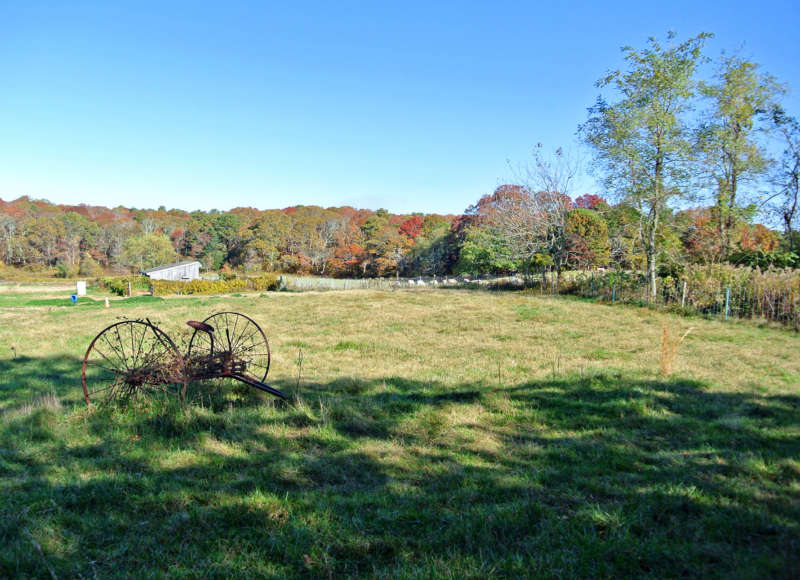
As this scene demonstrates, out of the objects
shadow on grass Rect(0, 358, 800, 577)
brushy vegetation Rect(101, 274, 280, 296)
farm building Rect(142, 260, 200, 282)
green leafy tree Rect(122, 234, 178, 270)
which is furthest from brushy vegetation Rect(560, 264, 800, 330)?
green leafy tree Rect(122, 234, 178, 270)

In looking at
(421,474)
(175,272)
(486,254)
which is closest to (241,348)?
(421,474)

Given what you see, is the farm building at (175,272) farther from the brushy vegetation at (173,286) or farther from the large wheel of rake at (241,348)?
the large wheel of rake at (241,348)

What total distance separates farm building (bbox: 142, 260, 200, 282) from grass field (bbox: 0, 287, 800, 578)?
39.3m

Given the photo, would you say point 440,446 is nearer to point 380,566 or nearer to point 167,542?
point 380,566

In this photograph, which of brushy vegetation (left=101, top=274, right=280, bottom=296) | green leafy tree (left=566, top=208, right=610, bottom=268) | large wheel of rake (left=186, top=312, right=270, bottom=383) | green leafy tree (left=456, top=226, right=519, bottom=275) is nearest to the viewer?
large wheel of rake (left=186, top=312, right=270, bottom=383)

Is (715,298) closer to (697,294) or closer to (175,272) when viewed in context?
(697,294)

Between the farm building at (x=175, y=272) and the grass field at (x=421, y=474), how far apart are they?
39347 millimetres

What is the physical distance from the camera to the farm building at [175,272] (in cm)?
4372

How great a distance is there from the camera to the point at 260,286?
4206 centimetres

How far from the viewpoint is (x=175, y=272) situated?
150 ft

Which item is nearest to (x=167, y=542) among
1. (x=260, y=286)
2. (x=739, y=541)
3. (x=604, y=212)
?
(x=739, y=541)

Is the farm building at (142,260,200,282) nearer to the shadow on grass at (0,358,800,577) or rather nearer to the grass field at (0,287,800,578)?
the grass field at (0,287,800,578)

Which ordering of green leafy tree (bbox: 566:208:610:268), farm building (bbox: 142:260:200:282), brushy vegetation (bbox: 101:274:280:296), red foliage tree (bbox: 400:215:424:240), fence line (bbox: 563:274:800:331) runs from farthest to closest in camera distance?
red foliage tree (bbox: 400:215:424:240)
farm building (bbox: 142:260:200:282)
brushy vegetation (bbox: 101:274:280:296)
green leafy tree (bbox: 566:208:610:268)
fence line (bbox: 563:274:800:331)

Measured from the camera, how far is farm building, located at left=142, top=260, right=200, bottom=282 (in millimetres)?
43719
